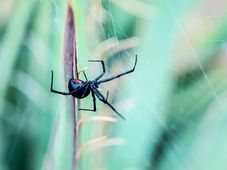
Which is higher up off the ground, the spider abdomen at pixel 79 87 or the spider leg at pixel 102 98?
the spider abdomen at pixel 79 87

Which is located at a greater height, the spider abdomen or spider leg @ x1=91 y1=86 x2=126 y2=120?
the spider abdomen

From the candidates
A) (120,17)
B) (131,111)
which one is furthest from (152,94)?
(120,17)

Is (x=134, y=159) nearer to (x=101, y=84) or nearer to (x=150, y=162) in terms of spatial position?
(x=150, y=162)
